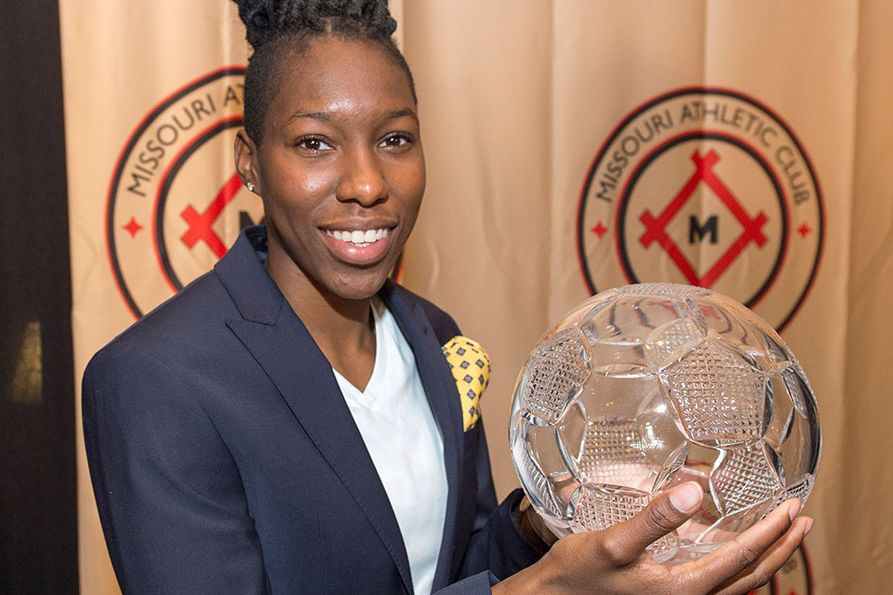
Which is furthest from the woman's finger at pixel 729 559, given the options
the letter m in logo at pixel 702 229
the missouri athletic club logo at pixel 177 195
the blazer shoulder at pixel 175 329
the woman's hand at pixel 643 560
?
the letter m in logo at pixel 702 229

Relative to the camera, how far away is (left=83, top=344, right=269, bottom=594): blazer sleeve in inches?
27.6

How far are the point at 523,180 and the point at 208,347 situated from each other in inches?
31.8

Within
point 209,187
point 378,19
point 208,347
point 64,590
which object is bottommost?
point 64,590

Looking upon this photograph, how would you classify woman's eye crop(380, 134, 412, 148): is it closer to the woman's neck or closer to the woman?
the woman

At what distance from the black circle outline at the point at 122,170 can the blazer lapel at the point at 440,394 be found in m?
0.45

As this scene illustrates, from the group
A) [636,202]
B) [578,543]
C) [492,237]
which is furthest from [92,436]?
[636,202]

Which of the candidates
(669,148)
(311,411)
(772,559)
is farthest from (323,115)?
(669,148)

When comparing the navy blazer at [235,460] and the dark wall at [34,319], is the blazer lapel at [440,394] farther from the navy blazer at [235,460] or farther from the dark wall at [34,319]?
the dark wall at [34,319]

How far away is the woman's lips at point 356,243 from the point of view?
31.6 inches

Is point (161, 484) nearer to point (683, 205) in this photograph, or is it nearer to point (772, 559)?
point (772, 559)

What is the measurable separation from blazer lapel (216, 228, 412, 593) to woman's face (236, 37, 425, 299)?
0.05 meters

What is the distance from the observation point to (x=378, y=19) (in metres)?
0.84

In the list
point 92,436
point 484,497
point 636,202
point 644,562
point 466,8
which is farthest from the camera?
point 636,202

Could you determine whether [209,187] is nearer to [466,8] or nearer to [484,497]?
[466,8]
